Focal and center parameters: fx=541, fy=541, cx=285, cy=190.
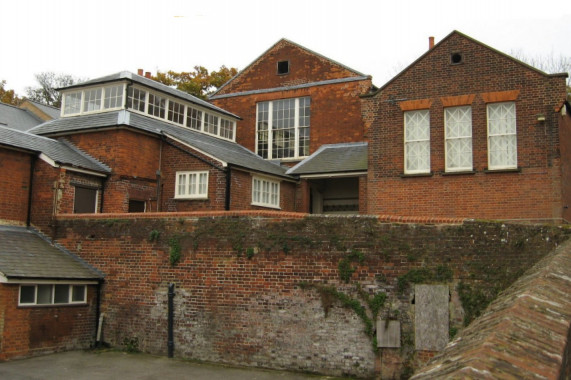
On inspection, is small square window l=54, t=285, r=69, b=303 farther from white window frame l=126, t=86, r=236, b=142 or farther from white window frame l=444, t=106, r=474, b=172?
white window frame l=444, t=106, r=474, b=172

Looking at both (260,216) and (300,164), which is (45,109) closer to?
(300,164)

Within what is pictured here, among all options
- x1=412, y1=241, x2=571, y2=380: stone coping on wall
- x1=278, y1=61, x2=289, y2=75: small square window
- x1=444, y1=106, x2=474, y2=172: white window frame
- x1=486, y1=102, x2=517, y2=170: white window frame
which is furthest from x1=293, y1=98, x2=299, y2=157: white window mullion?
x1=412, y1=241, x2=571, y2=380: stone coping on wall

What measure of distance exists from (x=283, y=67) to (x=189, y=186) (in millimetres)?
9283

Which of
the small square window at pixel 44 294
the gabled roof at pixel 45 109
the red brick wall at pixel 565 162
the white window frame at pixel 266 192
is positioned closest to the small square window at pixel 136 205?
the white window frame at pixel 266 192

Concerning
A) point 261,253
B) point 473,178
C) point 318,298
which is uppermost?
point 473,178

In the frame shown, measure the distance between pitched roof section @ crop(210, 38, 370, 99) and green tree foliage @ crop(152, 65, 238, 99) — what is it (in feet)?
39.8

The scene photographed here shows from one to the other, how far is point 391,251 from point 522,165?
6.92m

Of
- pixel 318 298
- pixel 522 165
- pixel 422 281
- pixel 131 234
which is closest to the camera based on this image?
pixel 422 281

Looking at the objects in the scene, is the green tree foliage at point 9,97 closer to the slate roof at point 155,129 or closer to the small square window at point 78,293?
the slate roof at point 155,129

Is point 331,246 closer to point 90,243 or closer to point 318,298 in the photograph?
point 318,298

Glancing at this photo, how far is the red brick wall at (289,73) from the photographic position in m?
25.1

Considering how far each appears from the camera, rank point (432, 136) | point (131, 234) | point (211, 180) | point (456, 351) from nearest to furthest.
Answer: point (456, 351)
point (131, 234)
point (432, 136)
point (211, 180)

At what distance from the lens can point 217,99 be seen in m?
27.5

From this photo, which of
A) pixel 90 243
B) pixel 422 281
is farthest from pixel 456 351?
pixel 90 243
